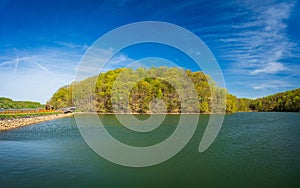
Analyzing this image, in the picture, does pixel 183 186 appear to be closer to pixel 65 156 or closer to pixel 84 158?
pixel 84 158

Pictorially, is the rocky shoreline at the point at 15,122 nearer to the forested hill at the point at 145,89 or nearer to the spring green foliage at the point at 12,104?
the forested hill at the point at 145,89

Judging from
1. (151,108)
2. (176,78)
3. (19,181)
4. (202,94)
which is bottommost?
(19,181)

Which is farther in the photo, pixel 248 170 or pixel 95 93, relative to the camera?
pixel 95 93

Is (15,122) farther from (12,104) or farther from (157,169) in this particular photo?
(12,104)

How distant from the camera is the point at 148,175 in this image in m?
11.0

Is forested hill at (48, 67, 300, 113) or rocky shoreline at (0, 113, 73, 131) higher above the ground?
forested hill at (48, 67, 300, 113)

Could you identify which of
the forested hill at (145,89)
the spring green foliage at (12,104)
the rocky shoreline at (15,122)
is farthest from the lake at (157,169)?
the spring green foliage at (12,104)

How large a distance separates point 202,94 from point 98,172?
63.5 metres

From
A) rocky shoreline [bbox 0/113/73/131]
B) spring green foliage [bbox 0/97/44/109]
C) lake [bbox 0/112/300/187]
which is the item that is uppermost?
spring green foliage [bbox 0/97/44/109]

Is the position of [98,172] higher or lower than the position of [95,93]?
lower

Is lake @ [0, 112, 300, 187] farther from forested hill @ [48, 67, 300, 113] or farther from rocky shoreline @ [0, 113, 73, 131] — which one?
forested hill @ [48, 67, 300, 113]

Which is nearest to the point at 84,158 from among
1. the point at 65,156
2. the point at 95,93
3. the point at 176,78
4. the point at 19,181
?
the point at 65,156

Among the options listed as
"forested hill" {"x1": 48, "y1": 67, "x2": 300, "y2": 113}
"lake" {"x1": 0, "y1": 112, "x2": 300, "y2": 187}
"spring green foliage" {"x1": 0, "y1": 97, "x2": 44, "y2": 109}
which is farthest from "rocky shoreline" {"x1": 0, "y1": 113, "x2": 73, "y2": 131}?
"spring green foliage" {"x1": 0, "y1": 97, "x2": 44, "y2": 109}

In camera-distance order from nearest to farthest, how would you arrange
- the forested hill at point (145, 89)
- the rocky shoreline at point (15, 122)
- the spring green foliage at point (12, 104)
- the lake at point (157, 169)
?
the lake at point (157, 169)
the rocky shoreline at point (15, 122)
the forested hill at point (145, 89)
the spring green foliage at point (12, 104)
